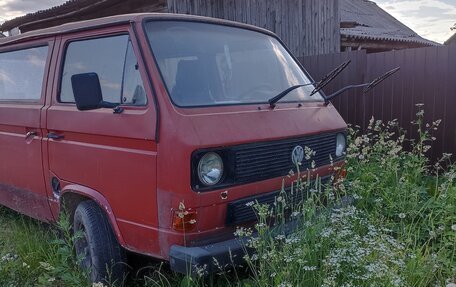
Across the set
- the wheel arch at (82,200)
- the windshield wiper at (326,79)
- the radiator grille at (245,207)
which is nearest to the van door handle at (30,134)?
the wheel arch at (82,200)

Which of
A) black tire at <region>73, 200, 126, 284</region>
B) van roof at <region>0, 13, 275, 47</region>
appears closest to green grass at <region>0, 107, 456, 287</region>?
black tire at <region>73, 200, 126, 284</region>

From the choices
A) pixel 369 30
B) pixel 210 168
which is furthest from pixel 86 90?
pixel 369 30

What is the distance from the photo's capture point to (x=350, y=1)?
20609mm

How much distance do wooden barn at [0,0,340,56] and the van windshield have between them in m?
4.87

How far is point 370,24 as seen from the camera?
58.6 feet

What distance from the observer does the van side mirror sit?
2.86 m

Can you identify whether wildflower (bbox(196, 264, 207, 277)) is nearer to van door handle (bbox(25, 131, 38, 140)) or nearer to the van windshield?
the van windshield

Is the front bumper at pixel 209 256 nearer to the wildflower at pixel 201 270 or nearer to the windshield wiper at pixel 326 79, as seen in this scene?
the wildflower at pixel 201 270

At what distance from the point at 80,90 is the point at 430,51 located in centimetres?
480

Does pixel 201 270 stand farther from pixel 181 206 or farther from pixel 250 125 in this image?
pixel 250 125

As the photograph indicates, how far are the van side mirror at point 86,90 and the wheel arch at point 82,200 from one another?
666 millimetres

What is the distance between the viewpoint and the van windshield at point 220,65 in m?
3.07

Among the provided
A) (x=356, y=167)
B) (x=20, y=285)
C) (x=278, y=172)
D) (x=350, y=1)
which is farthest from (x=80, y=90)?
(x=350, y=1)

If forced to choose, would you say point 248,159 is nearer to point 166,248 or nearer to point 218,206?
point 218,206
